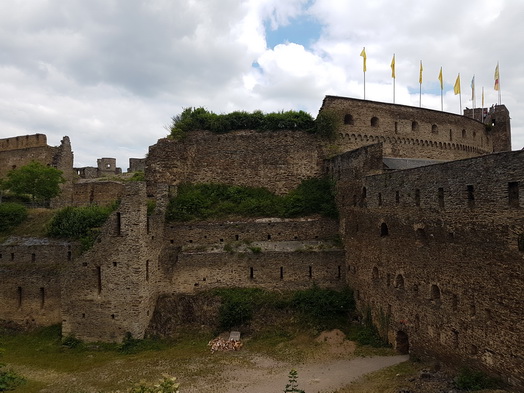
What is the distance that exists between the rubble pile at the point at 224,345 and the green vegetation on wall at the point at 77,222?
1071cm

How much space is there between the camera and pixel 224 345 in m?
22.1

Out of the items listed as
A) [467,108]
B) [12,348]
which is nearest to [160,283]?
[12,348]

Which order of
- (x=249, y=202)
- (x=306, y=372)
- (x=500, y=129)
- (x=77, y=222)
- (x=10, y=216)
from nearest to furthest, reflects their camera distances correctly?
(x=306, y=372) → (x=77, y=222) → (x=10, y=216) → (x=249, y=202) → (x=500, y=129)

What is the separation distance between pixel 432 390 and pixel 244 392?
7650 mm

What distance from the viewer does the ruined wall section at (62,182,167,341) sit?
75.9ft

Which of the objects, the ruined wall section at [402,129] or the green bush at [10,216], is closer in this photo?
the green bush at [10,216]

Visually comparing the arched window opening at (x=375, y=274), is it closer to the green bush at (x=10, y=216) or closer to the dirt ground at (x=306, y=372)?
the dirt ground at (x=306, y=372)

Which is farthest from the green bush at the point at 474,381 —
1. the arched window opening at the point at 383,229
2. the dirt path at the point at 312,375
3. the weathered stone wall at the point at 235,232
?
the weathered stone wall at the point at 235,232

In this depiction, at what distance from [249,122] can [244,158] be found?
307cm

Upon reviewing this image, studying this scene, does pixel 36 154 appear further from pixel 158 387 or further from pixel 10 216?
pixel 158 387

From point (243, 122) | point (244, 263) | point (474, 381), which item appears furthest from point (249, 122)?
point (474, 381)

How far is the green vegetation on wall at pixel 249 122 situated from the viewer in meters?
31.9

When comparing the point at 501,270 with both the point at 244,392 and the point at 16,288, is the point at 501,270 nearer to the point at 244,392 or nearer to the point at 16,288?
the point at 244,392

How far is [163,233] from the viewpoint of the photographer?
87.7 ft
